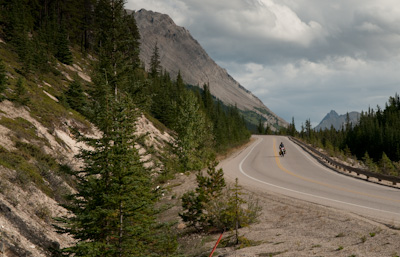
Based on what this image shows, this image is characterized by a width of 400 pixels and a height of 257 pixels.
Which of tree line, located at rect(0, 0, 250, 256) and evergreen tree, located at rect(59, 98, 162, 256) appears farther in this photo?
tree line, located at rect(0, 0, 250, 256)

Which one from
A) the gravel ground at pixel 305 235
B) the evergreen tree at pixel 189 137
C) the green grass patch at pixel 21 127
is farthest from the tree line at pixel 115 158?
the green grass patch at pixel 21 127

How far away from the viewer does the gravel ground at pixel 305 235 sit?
7.55m

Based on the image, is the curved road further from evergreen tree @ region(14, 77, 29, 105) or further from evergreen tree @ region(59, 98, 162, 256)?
evergreen tree @ region(14, 77, 29, 105)

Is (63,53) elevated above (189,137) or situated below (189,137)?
above

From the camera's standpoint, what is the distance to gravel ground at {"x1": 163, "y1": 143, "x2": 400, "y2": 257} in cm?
755

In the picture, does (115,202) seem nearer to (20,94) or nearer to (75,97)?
(20,94)

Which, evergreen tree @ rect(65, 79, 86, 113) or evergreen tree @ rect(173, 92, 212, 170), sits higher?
evergreen tree @ rect(65, 79, 86, 113)

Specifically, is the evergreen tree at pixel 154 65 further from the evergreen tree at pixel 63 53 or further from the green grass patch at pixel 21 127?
the green grass patch at pixel 21 127

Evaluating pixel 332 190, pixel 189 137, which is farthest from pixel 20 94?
pixel 332 190

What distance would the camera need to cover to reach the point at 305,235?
30.3ft

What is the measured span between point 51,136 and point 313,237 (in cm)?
1706

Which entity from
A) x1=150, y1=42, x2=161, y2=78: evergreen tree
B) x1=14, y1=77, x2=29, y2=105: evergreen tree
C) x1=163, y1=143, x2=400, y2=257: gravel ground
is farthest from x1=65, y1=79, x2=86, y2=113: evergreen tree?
x1=150, y1=42, x2=161, y2=78: evergreen tree

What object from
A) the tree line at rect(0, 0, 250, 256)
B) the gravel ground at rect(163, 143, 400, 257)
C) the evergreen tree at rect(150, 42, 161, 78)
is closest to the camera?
the tree line at rect(0, 0, 250, 256)

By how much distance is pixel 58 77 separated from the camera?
3556 centimetres
